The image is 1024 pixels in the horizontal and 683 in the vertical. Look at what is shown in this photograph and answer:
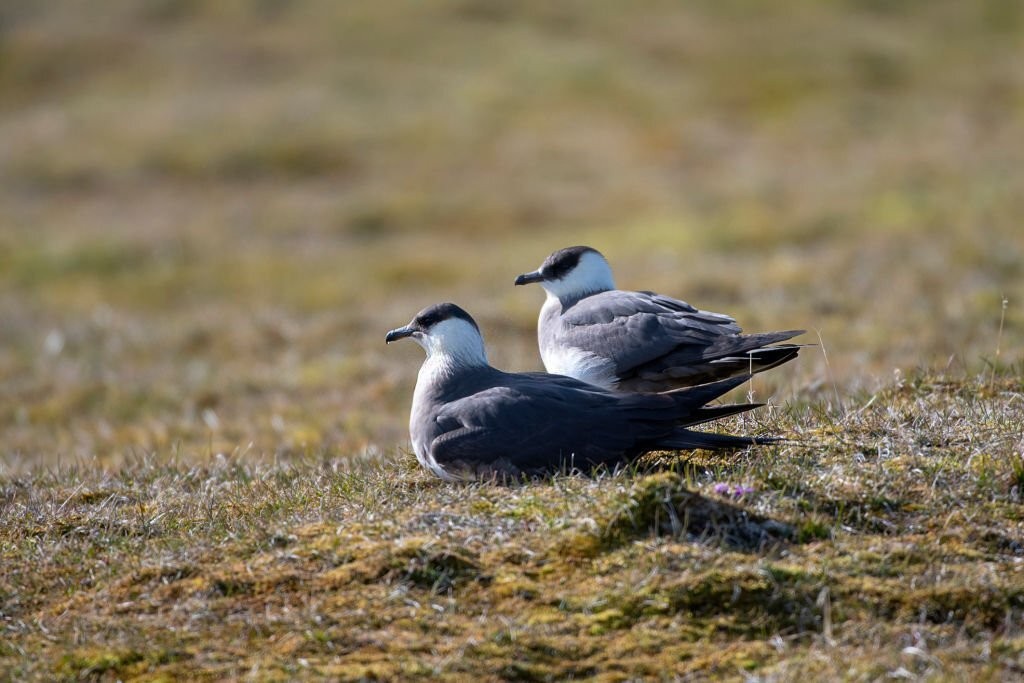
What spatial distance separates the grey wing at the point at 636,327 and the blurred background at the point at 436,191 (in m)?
0.62

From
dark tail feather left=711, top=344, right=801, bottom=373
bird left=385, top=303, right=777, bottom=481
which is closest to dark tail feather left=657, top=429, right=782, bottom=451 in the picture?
bird left=385, top=303, right=777, bottom=481

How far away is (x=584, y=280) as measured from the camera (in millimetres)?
7152

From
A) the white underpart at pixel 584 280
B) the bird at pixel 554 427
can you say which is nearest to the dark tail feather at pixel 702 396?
the bird at pixel 554 427

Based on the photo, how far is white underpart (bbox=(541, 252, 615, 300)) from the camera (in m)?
7.15

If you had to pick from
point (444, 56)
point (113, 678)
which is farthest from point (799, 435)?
point (444, 56)

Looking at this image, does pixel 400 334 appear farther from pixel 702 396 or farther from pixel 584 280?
pixel 702 396

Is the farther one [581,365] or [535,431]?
[581,365]

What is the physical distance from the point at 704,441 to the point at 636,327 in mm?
1488

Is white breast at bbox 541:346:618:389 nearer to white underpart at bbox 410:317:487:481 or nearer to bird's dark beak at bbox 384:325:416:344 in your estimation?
white underpart at bbox 410:317:487:481

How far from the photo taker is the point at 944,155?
71.2 feet

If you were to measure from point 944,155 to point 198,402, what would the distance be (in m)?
15.7

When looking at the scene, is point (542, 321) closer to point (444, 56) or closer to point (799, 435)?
point (799, 435)

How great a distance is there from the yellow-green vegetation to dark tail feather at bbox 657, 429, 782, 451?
0.10 meters

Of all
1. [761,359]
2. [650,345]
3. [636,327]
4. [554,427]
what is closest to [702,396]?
[554,427]
